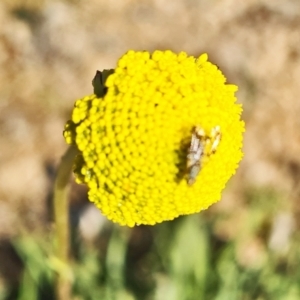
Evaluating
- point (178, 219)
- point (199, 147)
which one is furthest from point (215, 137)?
point (178, 219)

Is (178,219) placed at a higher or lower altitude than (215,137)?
higher

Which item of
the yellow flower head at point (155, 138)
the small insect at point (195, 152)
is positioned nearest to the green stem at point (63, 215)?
the yellow flower head at point (155, 138)

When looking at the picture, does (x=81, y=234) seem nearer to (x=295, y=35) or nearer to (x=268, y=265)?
(x=268, y=265)

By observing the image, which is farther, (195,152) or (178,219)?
(178,219)

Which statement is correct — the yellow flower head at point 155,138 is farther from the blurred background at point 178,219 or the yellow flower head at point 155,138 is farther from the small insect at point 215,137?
the blurred background at point 178,219

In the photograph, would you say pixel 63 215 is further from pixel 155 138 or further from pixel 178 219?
pixel 178 219
